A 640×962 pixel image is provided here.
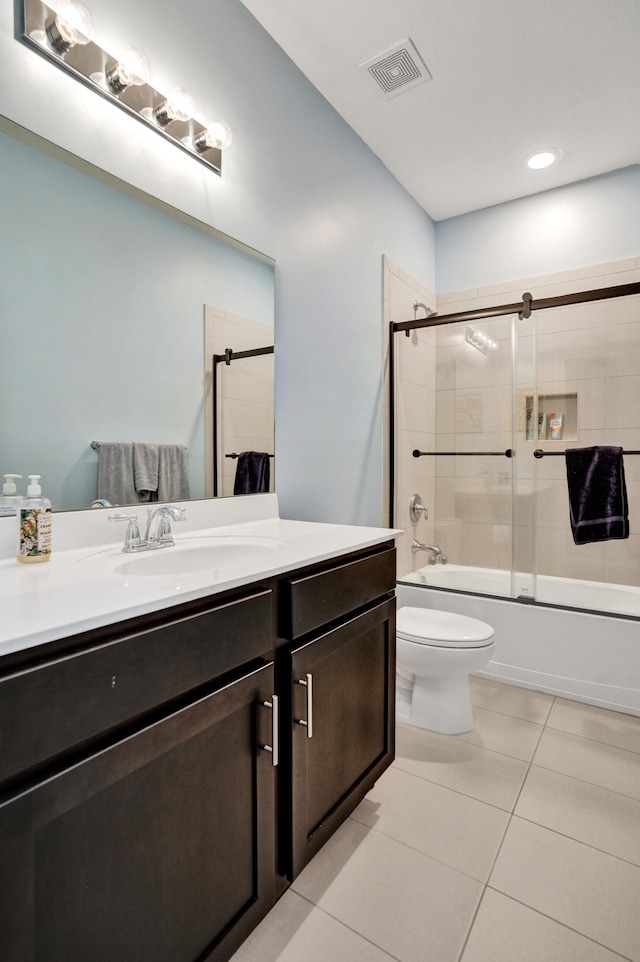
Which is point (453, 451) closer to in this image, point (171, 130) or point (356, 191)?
point (356, 191)

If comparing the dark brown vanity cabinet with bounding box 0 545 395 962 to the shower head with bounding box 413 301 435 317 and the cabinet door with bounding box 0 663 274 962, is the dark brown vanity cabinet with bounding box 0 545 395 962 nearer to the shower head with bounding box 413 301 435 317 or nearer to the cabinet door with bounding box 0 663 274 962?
the cabinet door with bounding box 0 663 274 962

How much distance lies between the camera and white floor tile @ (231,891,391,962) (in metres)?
1.04

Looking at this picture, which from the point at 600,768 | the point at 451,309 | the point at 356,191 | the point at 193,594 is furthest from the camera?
the point at 451,309

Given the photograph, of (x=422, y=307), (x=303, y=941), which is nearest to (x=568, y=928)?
(x=303, y=941)

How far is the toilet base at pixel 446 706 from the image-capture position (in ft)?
6.23

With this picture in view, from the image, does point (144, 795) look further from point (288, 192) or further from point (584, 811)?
point (288, 192)

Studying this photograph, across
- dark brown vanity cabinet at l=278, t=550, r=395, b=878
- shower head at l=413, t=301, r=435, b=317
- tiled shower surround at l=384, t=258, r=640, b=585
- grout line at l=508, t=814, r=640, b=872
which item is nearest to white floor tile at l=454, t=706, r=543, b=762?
grout line at l=508, t=814, r=640, b=872

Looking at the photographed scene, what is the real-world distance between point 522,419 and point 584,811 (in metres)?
1.77

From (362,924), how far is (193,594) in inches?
35.7

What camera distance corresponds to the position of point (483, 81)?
2.03m

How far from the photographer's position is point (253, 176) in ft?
5.66

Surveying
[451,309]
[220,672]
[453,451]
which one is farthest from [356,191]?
[220,672]

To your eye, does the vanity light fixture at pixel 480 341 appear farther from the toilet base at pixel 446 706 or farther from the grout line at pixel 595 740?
the grout line at pixel 595 740

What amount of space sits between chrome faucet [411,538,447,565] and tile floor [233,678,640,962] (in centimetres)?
111
